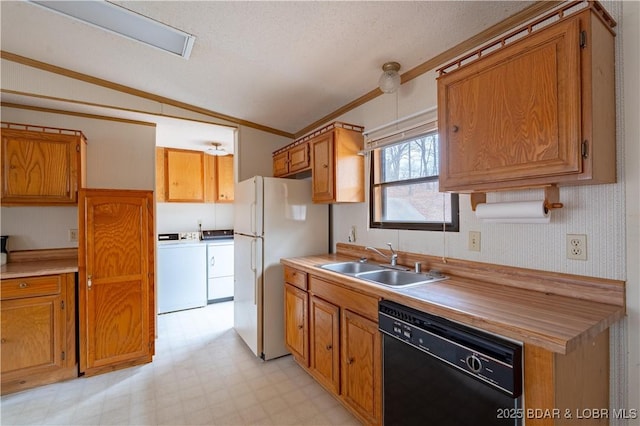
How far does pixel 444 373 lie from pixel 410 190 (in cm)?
134

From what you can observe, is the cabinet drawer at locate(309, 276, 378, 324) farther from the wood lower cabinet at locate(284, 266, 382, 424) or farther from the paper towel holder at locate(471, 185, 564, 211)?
the paper towel holder at locate(471, 185, 564, 211)

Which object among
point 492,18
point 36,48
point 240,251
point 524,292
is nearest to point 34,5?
point 36,48

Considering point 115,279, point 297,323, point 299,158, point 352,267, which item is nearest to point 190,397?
point 297,323

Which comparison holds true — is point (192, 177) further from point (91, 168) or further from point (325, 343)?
point (325, 343)

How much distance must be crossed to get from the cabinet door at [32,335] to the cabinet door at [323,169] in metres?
2.20

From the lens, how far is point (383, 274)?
84.7 inches

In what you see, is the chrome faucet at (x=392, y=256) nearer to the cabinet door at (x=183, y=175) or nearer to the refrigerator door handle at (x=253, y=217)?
the refrigerator door handle at (x=253, y=217)

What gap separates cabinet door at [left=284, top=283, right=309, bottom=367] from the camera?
2.29m

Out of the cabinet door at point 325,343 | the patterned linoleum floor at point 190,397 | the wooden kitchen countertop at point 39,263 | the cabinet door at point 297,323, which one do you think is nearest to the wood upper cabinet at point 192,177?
the wooden kitchen countertop at point 39,263

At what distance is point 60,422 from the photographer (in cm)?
187

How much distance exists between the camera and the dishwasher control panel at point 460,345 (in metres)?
1.02

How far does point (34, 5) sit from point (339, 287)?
247 cm

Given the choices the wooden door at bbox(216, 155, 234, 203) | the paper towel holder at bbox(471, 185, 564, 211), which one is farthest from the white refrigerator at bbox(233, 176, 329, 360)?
the paper towel holder at bbox(471, 185, 564, 211)

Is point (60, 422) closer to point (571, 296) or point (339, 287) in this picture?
point (339, 287)
